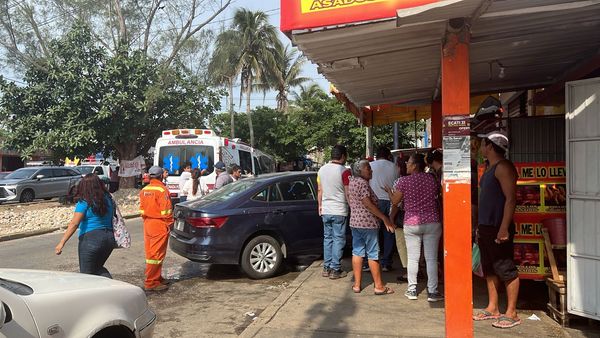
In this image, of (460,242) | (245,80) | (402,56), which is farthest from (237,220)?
(245,80)

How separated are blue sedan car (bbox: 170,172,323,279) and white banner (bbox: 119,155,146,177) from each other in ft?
43.9

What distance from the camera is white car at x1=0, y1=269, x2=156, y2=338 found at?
2568mm

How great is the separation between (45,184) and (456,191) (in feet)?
70.9

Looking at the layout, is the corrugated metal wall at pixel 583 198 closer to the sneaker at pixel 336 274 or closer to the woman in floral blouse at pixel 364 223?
the woman in floral blouse at pixel 364 223

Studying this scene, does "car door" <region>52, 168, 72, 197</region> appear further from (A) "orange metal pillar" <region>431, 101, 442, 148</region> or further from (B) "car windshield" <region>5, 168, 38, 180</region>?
(A) "orange metal pillar" <region>431, 101, 442, 148</region>

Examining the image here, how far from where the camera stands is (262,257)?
7.27 metres

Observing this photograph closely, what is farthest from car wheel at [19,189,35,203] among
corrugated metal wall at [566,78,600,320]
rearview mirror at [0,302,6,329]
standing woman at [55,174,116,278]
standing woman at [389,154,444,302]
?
corrugated metal wall at [566,78,600,320]

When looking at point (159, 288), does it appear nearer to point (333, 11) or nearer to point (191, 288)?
point (191, 288)

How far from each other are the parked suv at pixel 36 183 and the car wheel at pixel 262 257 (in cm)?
1512

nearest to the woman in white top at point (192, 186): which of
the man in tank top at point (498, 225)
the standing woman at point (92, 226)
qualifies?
the standing woman at point (92, 226)

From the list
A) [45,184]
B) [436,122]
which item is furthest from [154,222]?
[45,184]

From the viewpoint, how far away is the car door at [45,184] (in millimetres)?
21344

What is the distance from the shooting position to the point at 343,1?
12.7ft

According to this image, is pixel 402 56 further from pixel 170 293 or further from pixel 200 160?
pixel 200 160
